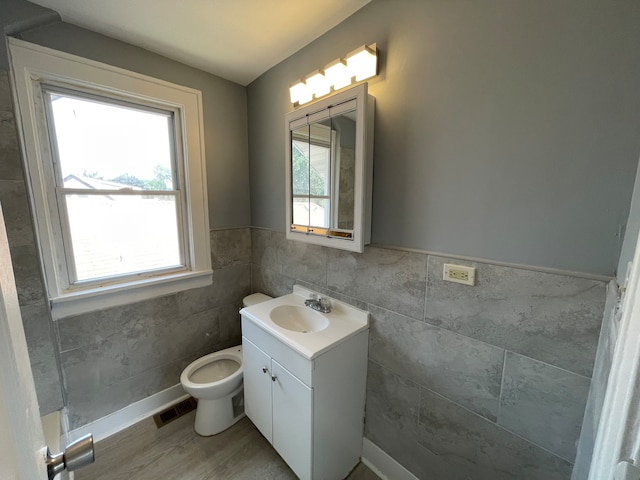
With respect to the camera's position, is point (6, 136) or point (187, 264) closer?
point (6, 136)

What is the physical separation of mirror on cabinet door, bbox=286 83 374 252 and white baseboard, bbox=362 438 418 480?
1.17 metres

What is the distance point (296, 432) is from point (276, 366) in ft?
1.08

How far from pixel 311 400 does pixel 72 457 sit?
0.87 m

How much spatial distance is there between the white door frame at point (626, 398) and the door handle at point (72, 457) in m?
0.85

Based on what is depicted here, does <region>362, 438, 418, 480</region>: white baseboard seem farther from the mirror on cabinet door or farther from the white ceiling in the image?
the white ceiling

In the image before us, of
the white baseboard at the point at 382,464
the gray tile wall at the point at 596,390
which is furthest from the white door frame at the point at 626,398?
the white baseboard at the point at 382,464

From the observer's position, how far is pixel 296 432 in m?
1.26

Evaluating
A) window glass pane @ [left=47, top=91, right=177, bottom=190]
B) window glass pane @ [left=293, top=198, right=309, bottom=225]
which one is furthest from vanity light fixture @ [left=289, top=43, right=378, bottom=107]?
window glass pane @ [left=47, top=91, right=177, bottom=190]

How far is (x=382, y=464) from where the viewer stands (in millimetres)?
1403

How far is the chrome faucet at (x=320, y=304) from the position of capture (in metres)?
1.53

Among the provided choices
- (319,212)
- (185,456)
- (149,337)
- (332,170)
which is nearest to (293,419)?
(185,456)

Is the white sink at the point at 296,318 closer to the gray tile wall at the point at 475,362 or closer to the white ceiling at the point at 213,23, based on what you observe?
the gray tile wall at the point at 475,362

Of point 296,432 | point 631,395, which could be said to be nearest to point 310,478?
point 296,432

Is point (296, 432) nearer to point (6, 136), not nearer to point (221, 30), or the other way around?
point (6, 136)
